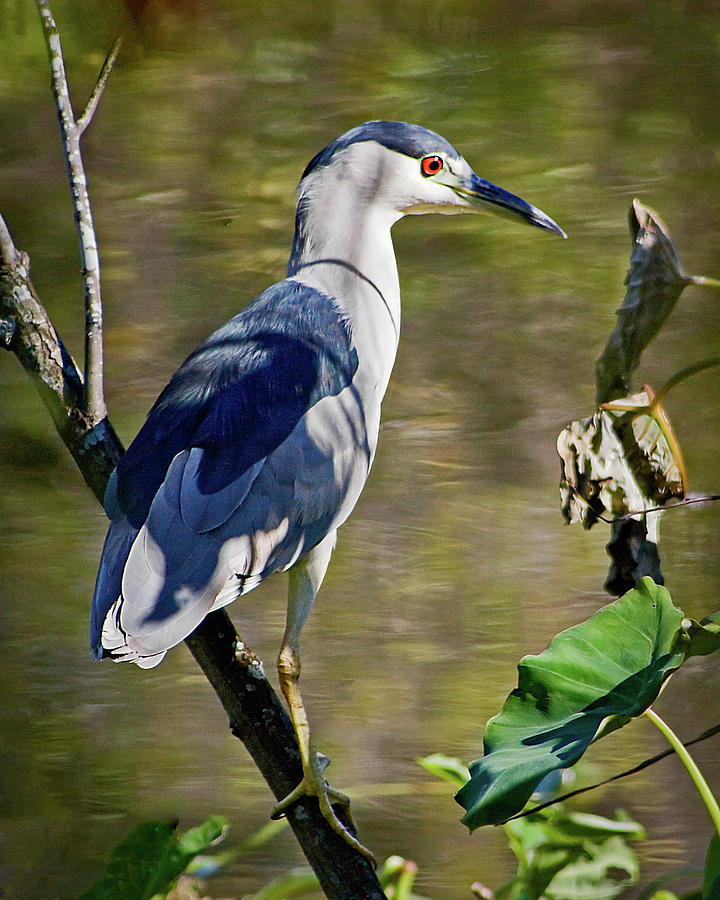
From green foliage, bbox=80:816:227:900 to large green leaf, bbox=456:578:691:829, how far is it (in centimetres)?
42

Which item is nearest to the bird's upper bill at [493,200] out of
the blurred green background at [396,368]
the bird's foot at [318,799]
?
the blurred green background at [396,368]

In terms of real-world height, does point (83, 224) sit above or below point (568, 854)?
above

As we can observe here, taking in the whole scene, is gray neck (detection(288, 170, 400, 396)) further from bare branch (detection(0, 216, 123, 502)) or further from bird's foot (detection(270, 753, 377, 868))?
bird's foot (detection(270, 753, 377, 868))

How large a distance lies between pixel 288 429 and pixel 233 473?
0.07 metres

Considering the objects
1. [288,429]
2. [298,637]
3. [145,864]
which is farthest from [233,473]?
[145,864]

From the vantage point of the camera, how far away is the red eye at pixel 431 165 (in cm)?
103

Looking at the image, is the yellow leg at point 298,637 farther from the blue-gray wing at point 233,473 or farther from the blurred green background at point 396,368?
the blurred green background at point 396,368

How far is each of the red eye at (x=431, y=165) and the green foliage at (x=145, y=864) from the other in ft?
2.56

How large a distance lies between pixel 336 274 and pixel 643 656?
51cm

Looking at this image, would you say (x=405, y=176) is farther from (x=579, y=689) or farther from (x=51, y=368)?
(x=579, y=689)

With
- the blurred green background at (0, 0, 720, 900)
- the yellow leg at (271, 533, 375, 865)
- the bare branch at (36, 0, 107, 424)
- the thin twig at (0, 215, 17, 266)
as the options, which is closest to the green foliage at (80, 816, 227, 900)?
the yellow leg at (271, 533, 375, 865)

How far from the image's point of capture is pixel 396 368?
4.55 feet

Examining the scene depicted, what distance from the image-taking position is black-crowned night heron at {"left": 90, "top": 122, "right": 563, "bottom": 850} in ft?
2.93

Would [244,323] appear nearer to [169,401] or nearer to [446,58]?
[169,401]
